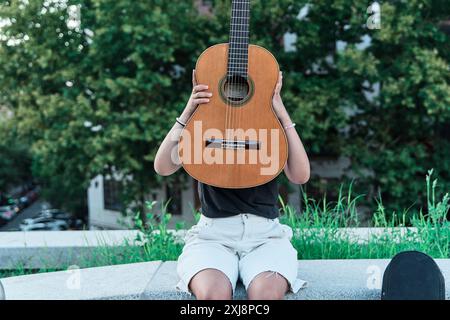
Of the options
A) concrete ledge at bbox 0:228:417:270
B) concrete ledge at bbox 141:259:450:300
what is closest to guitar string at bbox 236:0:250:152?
concrete ledge at bbox 141:259:450:300

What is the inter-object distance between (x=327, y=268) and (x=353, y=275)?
0.18m

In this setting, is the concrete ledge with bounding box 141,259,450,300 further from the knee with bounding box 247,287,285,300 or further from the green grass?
the green grass

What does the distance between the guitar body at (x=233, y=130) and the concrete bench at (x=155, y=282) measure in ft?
1.77

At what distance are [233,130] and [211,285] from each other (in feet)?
2.48

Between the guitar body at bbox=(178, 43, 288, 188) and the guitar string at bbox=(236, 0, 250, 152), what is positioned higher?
the guitar string at bbox=(236, 0, 250, 152)

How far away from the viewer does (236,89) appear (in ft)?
8.05

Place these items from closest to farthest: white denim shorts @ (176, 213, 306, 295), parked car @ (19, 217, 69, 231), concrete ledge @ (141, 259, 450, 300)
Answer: white denim shorts @ (176, 213, 306, 295), concrete ledge @ (141, 259, 450, 300), parked car @ (19, 217, 69, 231)

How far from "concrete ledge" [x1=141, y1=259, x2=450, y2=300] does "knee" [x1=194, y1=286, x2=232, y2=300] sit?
0.14 meters

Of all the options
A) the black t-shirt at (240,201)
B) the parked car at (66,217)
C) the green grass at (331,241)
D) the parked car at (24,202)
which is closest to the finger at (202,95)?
the black t-shirt at (240,201)

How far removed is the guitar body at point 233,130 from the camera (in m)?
2.37

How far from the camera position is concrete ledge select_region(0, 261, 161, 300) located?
2359 mm
